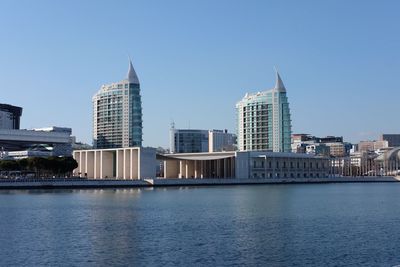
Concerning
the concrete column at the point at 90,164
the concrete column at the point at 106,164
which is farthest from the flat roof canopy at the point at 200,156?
the concrete column at the point at 90,164

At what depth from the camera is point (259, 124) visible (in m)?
170

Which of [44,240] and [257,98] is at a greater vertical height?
[257,98]

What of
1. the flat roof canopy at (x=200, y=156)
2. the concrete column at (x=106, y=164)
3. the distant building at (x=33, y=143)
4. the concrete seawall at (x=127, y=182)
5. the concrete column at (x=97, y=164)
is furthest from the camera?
the distant building at (x=33, y=143)

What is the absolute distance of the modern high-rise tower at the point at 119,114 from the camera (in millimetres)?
160625

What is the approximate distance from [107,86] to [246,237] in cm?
14436

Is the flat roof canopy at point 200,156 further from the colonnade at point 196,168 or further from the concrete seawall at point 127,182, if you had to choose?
the concrete seawall at point 127,182

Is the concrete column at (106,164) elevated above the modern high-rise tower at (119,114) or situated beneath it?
situated beneath

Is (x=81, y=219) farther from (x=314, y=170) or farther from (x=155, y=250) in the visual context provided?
(x=314, y=170)

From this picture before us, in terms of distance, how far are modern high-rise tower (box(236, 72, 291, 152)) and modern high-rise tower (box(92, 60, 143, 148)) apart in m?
30.3

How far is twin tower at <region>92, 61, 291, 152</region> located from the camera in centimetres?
16125

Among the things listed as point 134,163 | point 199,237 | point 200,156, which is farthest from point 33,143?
point 199,237

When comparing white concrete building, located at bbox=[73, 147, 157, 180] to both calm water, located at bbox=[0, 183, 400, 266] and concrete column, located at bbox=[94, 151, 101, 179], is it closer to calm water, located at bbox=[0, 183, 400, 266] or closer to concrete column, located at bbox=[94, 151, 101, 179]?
concrete column, located at bbox=[94, 151, 101, 179]

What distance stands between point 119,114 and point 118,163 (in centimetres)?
4656

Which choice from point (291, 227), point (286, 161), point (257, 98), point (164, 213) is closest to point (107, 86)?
point (257, 98)
